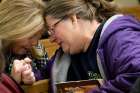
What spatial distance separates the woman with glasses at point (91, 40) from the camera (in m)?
1.25

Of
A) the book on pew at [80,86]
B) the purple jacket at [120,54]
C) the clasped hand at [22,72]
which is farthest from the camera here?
the clasped hand at [22,72]

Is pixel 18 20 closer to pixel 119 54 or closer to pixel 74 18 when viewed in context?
pixel 74 18

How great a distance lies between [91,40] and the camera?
4.75 ft

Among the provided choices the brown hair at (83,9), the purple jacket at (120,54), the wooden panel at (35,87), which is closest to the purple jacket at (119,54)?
the purple jacket at (120,54)

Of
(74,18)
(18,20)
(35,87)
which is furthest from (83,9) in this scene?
(35,87)

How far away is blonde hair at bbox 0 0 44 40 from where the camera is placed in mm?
1445

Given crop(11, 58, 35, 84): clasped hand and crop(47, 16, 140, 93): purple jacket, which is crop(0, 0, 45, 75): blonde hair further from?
crop(47, 16, 140, 93): purple jacket

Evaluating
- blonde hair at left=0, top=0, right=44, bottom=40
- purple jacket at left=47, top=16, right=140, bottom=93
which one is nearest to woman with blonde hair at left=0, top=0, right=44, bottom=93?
blonde hair at left=0, top=0, right=44, bottom=40

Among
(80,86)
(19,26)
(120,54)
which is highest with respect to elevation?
(19,26)

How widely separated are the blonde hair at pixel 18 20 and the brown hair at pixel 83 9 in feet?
0.23

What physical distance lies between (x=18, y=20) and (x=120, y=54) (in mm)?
492

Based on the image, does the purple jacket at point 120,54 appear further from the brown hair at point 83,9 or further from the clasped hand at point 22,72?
the clasped hand at point 22,72

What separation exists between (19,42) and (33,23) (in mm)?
107

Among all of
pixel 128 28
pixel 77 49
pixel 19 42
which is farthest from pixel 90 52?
pixel 19 42
